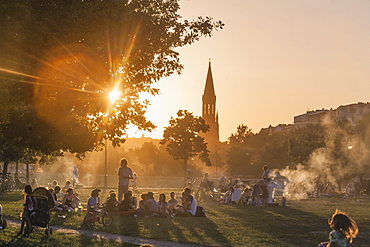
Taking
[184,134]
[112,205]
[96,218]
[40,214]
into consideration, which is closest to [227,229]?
[96,218]

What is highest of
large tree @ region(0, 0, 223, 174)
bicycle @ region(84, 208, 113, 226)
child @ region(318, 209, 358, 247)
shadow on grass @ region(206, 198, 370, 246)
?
large tree @ region(0, 0, 223, 174)

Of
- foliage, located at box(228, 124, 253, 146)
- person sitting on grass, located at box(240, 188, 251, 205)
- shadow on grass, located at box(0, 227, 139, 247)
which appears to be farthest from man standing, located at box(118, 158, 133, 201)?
foliage, located at box(228, 124, 253, 146)

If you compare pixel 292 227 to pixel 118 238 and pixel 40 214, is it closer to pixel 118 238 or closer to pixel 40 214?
pixel 118 238

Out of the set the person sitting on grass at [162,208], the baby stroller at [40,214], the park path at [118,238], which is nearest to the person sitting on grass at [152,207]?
the person sitting on grass at [162,208]

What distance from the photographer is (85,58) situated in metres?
16.7

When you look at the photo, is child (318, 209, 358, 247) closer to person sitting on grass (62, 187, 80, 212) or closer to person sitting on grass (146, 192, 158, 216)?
person sitting on grass (146, 192, 158, 216)

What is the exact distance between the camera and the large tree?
15211mm

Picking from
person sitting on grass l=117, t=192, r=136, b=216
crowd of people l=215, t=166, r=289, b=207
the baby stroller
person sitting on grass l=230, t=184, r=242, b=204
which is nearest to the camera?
the baby stroller

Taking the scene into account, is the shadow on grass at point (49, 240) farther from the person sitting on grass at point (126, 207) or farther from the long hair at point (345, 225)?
the person sitting on grass at point (126, 207)

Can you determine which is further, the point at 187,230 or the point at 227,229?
the point at 227,229

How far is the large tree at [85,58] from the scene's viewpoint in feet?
49.9

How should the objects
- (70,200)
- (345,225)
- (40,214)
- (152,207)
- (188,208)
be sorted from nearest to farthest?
1. (345,225)
2. (40,214)
3. (152,207)
4. (188,208)
5. (70,200)

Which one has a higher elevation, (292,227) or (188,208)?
(188,208)

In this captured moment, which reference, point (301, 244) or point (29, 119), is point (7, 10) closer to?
point (29, 119)
